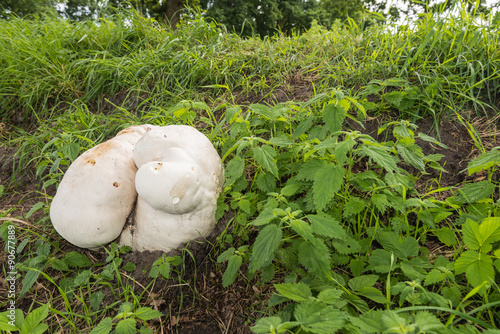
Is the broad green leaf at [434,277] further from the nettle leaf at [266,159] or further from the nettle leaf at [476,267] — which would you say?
the nettle leaf at [266,159]

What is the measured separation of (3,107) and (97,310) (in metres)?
3.35

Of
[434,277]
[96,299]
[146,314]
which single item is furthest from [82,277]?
[434,277]

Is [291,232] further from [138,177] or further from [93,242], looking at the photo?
[93,242]

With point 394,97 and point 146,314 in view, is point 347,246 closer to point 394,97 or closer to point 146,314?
point 146,314

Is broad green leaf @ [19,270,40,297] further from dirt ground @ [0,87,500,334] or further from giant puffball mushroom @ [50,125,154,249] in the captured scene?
giant puffball mushroom @ [50,125,154,249]

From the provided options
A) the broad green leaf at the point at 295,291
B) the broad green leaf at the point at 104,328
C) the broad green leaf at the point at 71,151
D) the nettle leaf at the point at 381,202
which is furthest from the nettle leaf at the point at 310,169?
the broad green leaf at the point at 71,151

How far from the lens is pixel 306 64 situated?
129 inches

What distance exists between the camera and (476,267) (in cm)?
126

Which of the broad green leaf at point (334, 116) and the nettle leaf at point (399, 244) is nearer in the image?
the nettle leaf at point (399, 244)

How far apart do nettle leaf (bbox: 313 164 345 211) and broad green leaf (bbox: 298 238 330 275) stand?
19cm

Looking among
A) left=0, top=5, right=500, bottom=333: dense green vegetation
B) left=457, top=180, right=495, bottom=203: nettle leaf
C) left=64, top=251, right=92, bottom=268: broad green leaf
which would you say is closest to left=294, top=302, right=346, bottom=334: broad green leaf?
left=0, top=5, right=500, bottom=333: dense green vegetation

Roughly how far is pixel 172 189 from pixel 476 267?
1.55 m

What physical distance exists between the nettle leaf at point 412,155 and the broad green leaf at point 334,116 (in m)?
0.41

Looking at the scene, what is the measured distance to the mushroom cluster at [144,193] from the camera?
166 cm
